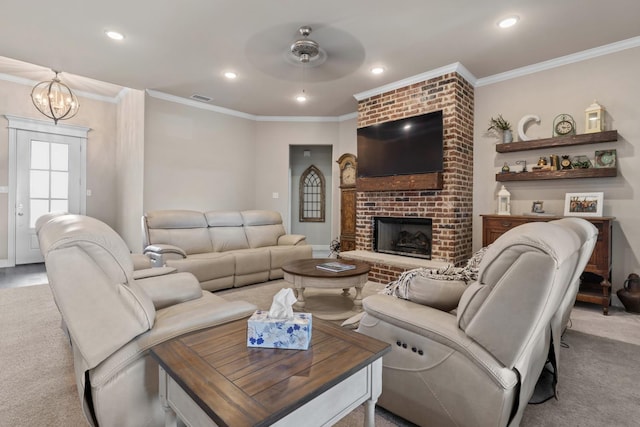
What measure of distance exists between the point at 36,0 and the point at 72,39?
0.66 metres

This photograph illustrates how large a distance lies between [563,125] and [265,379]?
4.21 m

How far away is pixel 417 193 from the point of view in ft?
14.0

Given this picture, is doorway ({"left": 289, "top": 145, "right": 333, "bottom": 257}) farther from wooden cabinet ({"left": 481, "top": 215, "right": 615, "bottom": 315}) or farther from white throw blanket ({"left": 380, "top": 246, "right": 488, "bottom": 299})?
white throw blanket ({"left": 380, "top": 246, "right": 488, "bottom": 299})

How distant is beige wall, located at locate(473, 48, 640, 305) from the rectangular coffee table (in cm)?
362

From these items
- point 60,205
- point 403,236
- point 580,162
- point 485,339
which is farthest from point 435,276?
point 60,205

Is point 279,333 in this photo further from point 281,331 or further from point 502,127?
point 502,127

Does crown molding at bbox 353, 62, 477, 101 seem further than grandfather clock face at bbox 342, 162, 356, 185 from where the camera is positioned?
No

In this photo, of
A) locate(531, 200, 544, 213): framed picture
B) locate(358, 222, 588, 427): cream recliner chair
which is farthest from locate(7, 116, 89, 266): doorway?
locate(531, 200, 544, 213): framed picture

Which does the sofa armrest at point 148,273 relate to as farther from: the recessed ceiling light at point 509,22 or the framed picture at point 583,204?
the framed picture at point 583,204

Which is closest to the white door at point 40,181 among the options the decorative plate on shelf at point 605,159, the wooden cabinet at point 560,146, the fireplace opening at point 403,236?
the fireplace opening at point 403,236

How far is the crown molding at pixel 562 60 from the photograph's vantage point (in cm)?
325

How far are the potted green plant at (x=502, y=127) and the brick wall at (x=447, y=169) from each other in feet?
0.82

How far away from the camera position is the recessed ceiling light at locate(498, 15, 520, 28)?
2816 mm

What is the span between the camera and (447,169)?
3.95 meters
